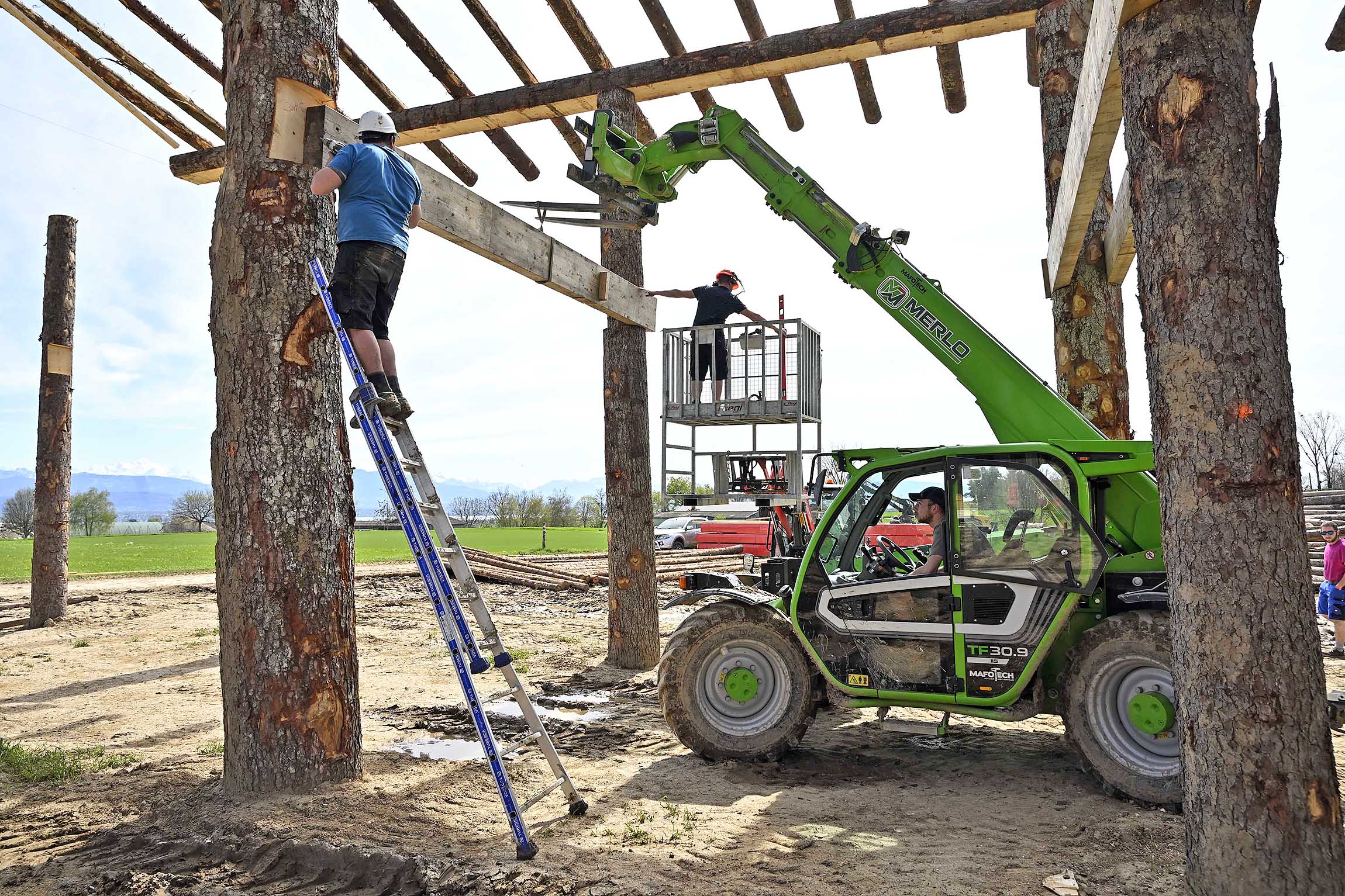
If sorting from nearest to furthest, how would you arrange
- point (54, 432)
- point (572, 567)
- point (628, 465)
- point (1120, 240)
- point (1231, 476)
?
point (1231, 476) → point (1120, 240) → point (628, 465) → point (54, 432) → point (572, 567)

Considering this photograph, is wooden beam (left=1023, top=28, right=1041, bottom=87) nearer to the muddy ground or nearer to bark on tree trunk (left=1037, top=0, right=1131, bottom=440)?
bark on tree trunk (left=1037, top=0, right=1131, bottom=440)

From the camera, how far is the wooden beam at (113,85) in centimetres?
941

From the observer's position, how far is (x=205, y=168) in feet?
31.7

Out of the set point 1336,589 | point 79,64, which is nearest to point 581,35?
point 79,64

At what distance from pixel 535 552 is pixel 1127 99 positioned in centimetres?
2533

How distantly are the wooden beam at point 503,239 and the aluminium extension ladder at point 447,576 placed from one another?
1143mm

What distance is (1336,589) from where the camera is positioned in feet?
33.3

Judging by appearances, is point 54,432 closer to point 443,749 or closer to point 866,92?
point 443,749

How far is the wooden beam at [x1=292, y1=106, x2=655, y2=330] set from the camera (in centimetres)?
525

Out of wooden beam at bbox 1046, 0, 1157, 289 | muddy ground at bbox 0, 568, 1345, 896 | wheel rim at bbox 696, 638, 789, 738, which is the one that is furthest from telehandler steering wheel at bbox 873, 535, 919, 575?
wooden beam at bbox 1046, 0, 1157, 289

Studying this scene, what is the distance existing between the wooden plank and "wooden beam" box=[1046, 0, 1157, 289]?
8904 mm

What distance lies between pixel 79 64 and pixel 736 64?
685cm

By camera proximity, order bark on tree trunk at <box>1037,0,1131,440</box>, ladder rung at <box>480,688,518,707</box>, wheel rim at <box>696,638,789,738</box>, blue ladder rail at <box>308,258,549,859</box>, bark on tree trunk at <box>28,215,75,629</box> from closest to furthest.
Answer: blue ladder rail at <box>308,258,549,859</box>
wheel rim at <box>696,638,789,738</box>
bark on tree trunk at <box>1037,0,1131,440</box>
ladder rung at <box>480,688,518,707</box>
bark on tree trunk at <box>28,215,75,629</box>

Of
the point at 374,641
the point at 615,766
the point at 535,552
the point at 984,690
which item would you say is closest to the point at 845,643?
the point at 984,690
